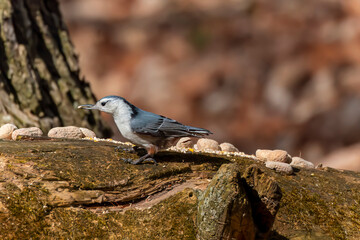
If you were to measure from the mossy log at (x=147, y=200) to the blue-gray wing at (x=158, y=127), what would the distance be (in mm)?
144

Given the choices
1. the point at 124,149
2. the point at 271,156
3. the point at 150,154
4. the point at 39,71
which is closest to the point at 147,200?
the point at 150,154

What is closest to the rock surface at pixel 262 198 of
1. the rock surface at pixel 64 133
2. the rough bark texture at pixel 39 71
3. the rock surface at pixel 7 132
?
the rock surface at pixel 64 133

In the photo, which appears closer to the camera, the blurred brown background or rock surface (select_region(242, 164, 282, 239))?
rock surface (select_region(242, 164, 282, 239))

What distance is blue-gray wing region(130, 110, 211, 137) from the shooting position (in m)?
2.48

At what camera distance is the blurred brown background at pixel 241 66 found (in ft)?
16.5

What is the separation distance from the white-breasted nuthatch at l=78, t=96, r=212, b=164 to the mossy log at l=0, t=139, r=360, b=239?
0.09 m

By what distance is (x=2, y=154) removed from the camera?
220 centimetres

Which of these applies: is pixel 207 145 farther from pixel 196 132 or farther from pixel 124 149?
pixel 124 149

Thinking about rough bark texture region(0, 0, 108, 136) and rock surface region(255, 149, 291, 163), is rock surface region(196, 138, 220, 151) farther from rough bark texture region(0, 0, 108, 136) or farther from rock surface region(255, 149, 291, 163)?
rough bark texture region(0, 0, 108, 136)

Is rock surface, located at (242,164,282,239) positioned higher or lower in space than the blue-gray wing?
lower

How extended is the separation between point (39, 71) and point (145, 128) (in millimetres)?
1828

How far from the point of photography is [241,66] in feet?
18.7

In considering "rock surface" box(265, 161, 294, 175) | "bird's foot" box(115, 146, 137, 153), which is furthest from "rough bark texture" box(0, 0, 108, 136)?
"rock surface" box(265, 161, 294, 175)

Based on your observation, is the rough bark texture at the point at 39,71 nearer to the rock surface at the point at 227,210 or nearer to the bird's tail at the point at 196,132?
the bird's tail at the point at 196,132
